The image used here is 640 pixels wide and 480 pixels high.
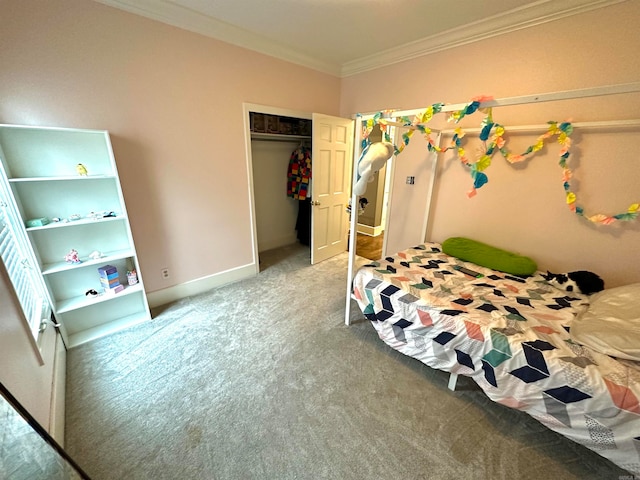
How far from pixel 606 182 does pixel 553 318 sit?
1.20 meters

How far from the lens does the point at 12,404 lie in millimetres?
800

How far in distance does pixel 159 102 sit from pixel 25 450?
89.3 inches

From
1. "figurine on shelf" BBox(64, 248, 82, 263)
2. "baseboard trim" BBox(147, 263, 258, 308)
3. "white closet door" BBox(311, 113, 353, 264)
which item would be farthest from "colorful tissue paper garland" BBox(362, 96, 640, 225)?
"figurine on shelf" BBox(64, 248, 82, 263)

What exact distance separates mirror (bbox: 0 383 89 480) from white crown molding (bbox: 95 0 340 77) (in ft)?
8.02

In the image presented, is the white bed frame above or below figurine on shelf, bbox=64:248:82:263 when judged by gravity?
above

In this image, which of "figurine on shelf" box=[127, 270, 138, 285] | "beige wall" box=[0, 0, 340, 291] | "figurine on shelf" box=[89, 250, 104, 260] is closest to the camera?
"beige wall" box=[0, 0, 340, 291]

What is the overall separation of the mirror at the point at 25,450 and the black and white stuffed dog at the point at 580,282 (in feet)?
9.77

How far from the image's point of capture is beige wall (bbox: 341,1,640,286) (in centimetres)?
174

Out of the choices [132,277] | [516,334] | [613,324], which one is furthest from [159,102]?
[613,324]

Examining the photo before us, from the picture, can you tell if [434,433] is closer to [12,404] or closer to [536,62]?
[12,404]

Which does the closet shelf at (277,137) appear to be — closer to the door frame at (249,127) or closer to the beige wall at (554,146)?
the door frame at (249,127)

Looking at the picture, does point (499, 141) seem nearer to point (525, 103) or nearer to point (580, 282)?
point (525, 103)

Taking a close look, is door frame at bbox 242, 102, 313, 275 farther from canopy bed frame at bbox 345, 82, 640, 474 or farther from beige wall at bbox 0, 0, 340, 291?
canopy bed frame at bbox 345, 82, 640, 474

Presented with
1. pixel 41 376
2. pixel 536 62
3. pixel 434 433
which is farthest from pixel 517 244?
pixel 41 376
